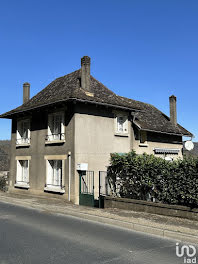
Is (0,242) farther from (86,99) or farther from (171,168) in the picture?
(86,99)

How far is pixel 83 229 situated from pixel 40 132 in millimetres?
9255

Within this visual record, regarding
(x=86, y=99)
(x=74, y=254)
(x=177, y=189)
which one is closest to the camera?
(x=74, y=254)

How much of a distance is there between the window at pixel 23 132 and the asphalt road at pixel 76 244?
927 cm

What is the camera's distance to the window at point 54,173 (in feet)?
51.2

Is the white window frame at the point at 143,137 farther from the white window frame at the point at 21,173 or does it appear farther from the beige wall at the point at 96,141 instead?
the white window frame at the point at 21,173

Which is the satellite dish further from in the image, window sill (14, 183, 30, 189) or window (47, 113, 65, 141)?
window sill (14, 183, 30, 189)

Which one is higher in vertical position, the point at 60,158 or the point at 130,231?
the point at 60,158

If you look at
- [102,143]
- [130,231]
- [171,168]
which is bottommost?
[130,231]

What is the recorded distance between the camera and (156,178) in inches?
438

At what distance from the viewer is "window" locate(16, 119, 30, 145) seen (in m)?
18.1

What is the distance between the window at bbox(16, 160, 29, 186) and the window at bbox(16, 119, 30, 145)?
1342mm

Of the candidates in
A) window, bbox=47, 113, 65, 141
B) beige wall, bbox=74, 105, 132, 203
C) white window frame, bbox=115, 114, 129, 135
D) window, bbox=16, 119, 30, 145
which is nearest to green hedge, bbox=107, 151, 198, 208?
beige wall, bbox=74, 105, 132, 203

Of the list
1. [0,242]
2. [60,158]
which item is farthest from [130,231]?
[60,158]

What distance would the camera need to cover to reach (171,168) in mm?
10539
